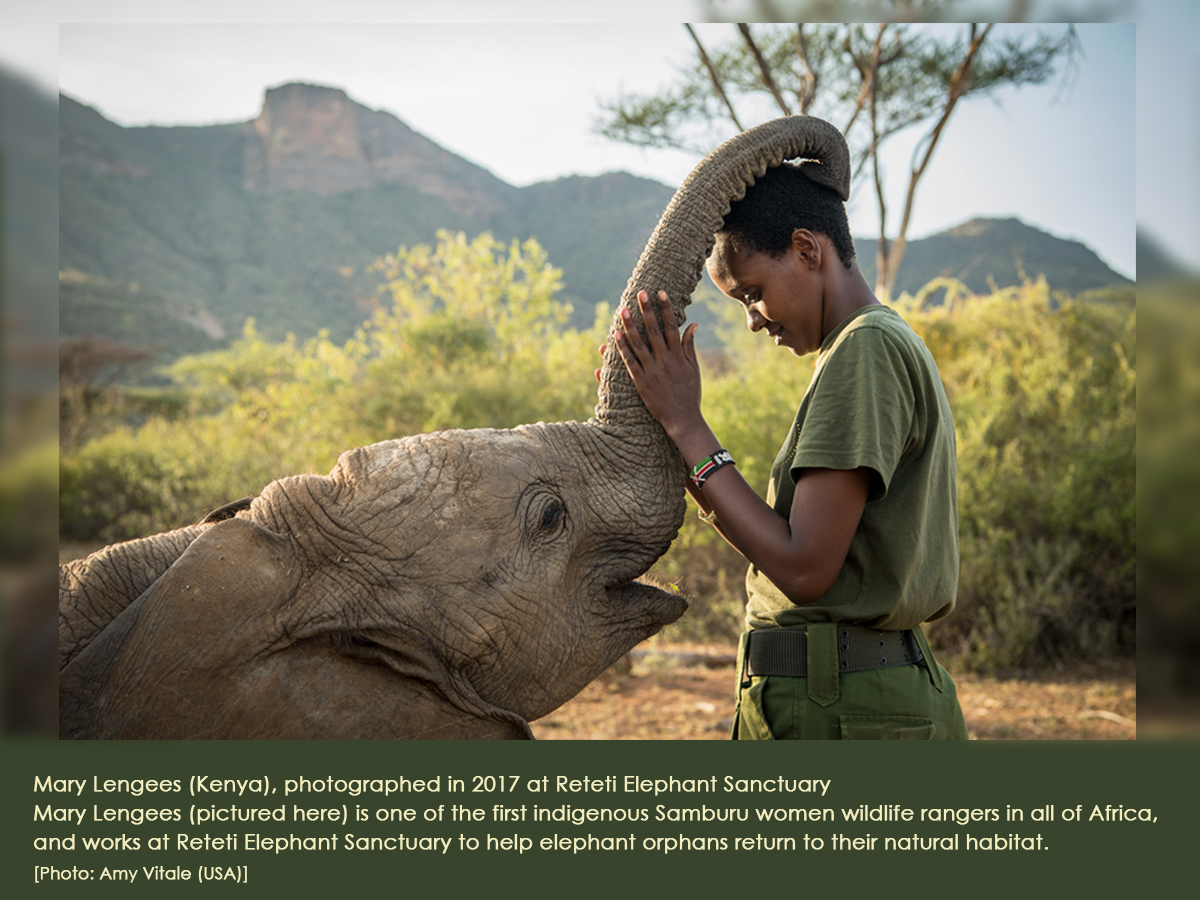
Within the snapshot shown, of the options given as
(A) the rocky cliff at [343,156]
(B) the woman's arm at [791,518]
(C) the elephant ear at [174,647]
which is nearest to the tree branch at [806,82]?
(B) the woman's arm at [791,518]

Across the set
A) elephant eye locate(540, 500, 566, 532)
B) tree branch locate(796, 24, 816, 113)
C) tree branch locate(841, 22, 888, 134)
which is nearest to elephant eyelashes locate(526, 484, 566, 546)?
elephant eye locate(540, 500, 566, 532)

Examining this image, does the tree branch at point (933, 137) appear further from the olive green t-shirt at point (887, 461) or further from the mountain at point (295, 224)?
the olive green t-shirt at point (887, 461)

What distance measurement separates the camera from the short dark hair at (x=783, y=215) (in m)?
2.65

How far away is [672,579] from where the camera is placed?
10.2 ft

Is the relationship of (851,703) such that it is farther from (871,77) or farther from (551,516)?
(871,77)

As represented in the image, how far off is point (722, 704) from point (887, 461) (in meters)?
6.97

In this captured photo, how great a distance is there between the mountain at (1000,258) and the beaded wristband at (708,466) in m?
33.2

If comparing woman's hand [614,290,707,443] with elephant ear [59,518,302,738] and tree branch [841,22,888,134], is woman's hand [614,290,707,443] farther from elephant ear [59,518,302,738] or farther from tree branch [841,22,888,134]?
tree branch [841,22,888,134]

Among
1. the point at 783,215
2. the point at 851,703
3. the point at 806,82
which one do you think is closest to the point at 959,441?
the point at 806,82

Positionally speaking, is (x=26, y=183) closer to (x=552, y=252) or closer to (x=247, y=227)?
(x=552, y=252)

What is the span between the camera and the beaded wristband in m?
2.48

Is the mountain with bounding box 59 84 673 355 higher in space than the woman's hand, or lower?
higher

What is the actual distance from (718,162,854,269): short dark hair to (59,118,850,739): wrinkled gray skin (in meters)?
0.06

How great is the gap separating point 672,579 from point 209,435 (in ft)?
46.8
